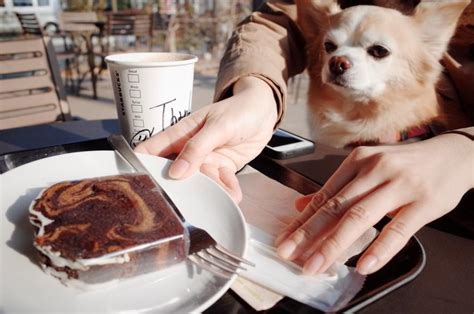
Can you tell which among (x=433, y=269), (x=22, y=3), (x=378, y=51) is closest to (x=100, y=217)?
(x=433, y=269)

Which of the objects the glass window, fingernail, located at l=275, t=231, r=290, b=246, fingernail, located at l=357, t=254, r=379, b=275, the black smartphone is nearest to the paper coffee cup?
the black smartphone

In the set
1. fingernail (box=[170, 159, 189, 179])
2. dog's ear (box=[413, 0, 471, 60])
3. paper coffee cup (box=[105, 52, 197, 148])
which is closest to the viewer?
fingernail (box=[170, 159, 189, 179])

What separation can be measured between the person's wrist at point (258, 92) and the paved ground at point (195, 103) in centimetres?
223

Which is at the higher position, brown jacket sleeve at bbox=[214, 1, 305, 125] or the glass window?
brown jacket sleeve at bbox=[214, 1, 305, 125]

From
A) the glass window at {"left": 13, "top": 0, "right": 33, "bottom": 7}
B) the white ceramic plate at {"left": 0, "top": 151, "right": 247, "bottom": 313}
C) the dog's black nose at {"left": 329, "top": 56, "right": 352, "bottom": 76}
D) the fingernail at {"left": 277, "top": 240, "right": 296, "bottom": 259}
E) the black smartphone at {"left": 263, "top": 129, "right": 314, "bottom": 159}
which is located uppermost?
the white ceramic plate at {"left": 0, "top": 151, "right": 247, "bottom": 313}

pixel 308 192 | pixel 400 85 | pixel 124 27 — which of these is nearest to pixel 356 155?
pixel 308 192

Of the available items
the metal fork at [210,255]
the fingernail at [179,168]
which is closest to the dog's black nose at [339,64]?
the fingernail at [179,168]

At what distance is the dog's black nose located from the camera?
1.41 metres

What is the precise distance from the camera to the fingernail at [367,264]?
0.52 metres

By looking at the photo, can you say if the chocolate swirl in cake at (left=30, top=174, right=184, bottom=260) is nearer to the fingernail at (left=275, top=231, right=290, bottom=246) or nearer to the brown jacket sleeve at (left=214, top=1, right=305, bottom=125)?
the fingernail at (left=275, top=231, right=290, bottom=246)

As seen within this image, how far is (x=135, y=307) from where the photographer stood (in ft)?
1.36

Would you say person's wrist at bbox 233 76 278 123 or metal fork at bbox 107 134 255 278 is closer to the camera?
metal fork at bbox 107 134 255 278

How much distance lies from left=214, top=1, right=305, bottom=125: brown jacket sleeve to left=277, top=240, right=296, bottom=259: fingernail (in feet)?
1.91

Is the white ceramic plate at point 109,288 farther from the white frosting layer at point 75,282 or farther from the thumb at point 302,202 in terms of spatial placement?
the thumb at point 302,202
